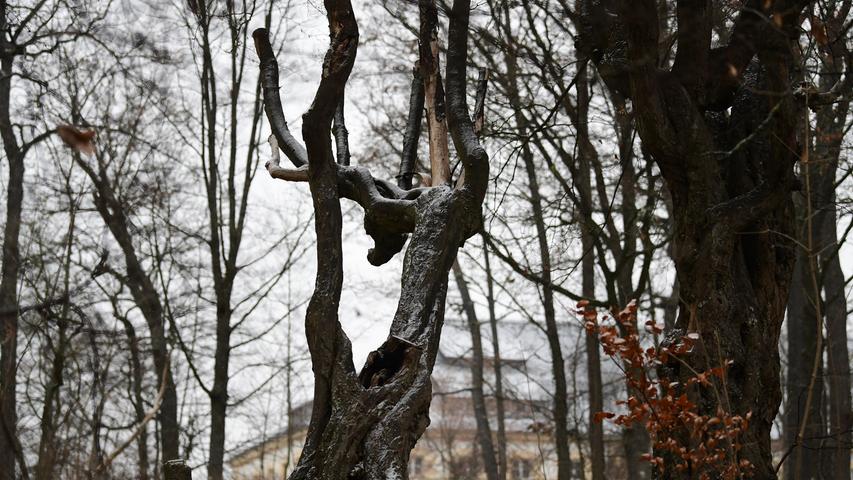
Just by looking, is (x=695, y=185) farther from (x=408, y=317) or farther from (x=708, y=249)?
(x=408, y=317)

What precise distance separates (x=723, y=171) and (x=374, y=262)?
8.49 ft

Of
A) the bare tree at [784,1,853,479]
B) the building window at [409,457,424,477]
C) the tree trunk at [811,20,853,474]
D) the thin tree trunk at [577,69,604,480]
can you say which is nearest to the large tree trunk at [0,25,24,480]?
the thin tree trunk at [577,69,604,480]

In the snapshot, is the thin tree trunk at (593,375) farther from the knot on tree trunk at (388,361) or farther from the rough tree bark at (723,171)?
the knot on tree trunk at (388,361)

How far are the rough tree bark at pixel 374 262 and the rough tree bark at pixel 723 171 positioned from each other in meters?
1.33

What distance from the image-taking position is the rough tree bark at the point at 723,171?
20.8ft

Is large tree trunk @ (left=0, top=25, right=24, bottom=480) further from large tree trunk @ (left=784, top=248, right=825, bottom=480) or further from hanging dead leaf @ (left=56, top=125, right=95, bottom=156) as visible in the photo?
large tree trunk @ (left=784, top=248, right=825, bottom=480)

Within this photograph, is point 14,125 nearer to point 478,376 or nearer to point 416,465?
point 478,376

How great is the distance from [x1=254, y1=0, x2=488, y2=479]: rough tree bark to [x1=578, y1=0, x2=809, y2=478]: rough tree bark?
1.33m

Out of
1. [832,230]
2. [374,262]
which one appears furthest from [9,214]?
[832,230]

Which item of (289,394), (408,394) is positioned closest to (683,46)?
(408,394)

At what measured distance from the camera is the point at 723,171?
703 centimetres

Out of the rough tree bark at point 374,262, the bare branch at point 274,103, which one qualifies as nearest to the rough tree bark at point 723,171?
the rough tree bark at point 374,262

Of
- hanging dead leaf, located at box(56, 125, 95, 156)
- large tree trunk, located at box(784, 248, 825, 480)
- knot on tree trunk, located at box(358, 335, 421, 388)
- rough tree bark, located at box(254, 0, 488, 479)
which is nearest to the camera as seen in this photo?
hanging dead leaf, located at box(56, 125, 95, 156)

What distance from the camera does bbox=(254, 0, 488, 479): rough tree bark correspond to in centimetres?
503
